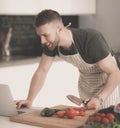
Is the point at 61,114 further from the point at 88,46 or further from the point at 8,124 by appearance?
the point at 88,46

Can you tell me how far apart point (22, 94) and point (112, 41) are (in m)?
1.20

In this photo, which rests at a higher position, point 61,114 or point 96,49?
point 96,49

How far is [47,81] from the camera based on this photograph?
319cm

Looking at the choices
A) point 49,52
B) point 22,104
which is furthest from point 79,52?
point 22,104

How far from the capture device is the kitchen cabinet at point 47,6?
295cm

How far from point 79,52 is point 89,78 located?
0.31 metres

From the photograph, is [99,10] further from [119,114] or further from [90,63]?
[119,114]

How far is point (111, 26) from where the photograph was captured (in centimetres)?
364

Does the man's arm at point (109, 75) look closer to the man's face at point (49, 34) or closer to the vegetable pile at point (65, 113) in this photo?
the vegetable pile at point (65, 113)

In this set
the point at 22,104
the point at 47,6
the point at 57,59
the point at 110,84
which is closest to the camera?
the point at 110,84

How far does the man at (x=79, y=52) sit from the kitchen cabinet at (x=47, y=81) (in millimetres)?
743

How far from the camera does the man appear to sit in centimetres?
187

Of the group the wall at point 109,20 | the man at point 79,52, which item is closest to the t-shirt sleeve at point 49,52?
the man at point 79,52

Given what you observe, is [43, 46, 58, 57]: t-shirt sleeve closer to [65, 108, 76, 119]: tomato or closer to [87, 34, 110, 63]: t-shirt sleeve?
[87, 34, 110, 63]: t-shirt sleeve
